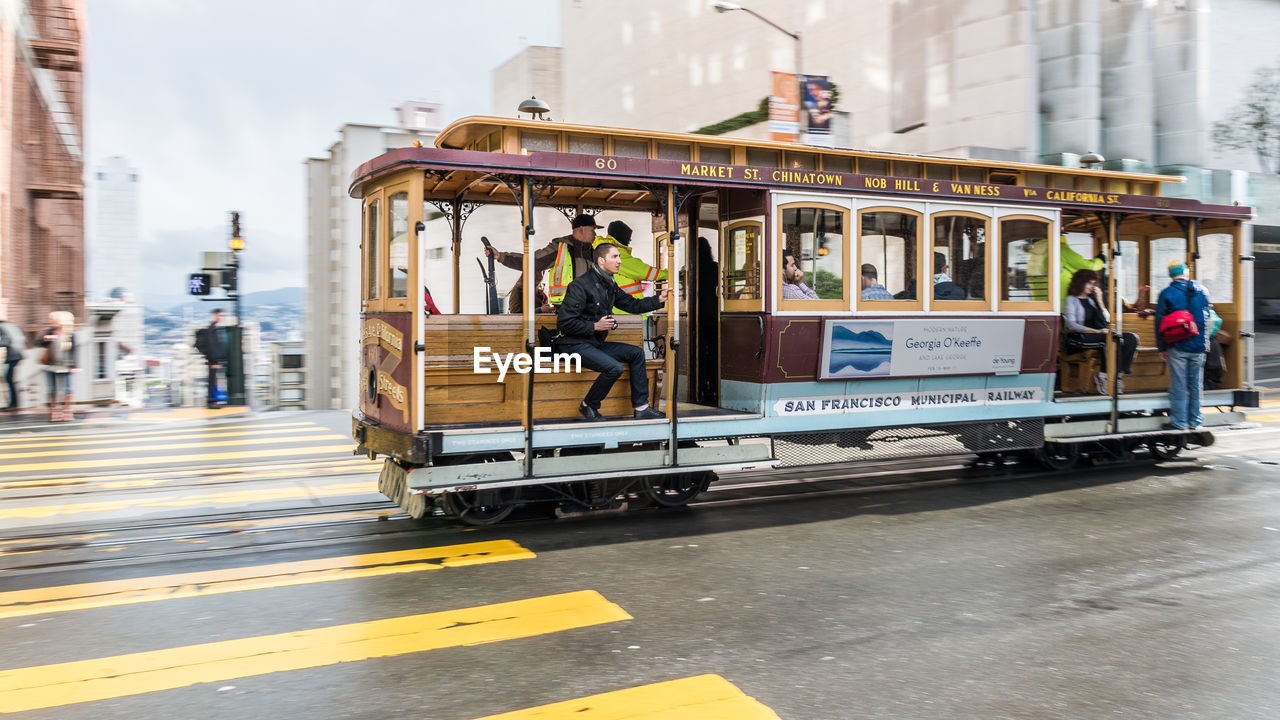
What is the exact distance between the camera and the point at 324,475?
10414 mm

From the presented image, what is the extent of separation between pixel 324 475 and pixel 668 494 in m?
4.32

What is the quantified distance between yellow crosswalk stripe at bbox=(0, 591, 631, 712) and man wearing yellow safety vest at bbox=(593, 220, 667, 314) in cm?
378

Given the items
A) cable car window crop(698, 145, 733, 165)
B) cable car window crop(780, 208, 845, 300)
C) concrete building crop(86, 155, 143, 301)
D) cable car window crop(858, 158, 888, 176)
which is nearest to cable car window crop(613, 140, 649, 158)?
cable car window crop(698, 145, 733, 165)

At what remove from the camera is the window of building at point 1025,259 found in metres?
9.58

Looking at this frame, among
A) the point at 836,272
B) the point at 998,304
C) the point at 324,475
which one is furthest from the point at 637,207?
the point at 324,475

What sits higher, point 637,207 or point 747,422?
point 637,207

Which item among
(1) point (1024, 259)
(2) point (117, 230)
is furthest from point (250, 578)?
(2) point (117, 230)

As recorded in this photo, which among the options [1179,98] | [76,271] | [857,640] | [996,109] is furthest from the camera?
[76,271]

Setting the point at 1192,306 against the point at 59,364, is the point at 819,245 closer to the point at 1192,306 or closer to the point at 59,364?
the point at 1192,306

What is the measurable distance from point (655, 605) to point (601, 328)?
2.76 m

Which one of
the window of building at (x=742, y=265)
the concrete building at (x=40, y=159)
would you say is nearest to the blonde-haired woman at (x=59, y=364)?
the concrete building at (x=40, y=159)

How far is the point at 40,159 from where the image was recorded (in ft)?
81.6

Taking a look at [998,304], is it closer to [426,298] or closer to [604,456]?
[604,456]

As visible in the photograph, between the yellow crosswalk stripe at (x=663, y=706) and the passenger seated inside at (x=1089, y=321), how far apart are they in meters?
7.93
